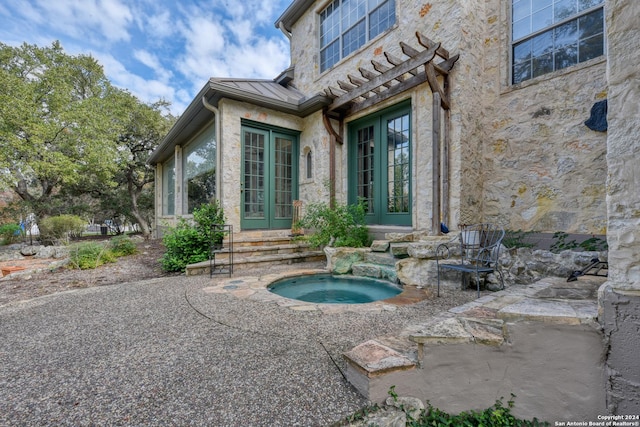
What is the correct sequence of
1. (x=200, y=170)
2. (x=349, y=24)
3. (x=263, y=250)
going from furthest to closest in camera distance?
(x=200, y=170), (x=349, y=24), (x=263, y=250)

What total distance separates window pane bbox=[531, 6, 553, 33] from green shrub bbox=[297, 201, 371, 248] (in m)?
3.65

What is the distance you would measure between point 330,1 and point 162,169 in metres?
8.32

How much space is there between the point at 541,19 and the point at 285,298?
207 inches

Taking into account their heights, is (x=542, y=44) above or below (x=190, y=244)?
above

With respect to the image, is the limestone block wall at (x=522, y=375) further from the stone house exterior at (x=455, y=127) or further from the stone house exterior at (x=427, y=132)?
the stone house exterior at (x=427, y=132)

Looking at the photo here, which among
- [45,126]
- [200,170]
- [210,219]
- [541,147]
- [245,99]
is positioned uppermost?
[45,126]

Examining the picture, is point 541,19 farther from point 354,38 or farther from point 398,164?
point 354,38

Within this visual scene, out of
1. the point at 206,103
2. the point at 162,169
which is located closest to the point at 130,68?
A: the point at 162,169

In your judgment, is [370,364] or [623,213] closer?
[623,213]

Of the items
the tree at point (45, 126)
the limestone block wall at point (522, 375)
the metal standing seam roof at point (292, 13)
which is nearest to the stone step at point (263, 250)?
the limestone block wall at point (522, 375)

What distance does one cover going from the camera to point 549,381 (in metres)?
1.38

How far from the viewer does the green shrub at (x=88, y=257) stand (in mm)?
5172

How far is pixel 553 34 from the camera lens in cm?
395

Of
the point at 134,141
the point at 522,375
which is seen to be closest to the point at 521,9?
the point at 522,375
